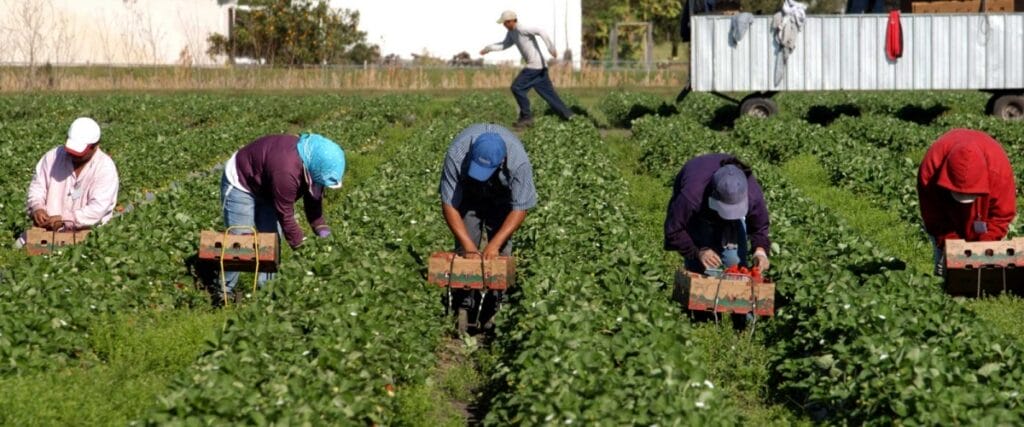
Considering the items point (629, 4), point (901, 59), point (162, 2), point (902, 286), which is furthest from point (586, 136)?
point (629, 4)

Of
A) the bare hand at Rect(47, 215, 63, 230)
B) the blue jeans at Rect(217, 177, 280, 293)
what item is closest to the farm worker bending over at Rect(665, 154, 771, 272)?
the blue jeans at Rect(217, 177, 280, 293)

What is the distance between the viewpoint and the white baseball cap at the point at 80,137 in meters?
10.6

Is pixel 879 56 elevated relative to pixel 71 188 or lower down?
elevated

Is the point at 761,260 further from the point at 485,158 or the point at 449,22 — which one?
the point at 449,22

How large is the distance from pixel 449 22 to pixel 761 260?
1989 inches

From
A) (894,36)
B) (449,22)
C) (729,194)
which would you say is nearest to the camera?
(729,194)

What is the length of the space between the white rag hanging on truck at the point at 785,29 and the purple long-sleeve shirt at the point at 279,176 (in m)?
15.6

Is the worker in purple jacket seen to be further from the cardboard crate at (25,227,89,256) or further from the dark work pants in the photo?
the cardboard crate at (25,227,89,256)

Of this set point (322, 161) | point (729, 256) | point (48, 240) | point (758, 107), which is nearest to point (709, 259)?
point (729, 256)

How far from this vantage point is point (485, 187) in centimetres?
925

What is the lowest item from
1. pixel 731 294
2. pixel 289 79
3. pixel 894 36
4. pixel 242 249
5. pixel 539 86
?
pixel 731 294

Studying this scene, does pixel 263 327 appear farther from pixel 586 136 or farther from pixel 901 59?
pixel 901 59

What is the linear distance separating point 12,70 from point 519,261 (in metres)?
30.2

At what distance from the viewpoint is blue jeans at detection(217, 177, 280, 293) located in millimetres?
9797
